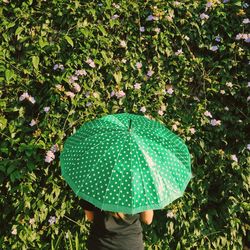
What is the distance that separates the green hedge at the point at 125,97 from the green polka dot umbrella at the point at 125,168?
1.14 metres

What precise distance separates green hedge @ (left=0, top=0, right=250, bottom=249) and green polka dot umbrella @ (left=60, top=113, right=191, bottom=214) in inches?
45.0

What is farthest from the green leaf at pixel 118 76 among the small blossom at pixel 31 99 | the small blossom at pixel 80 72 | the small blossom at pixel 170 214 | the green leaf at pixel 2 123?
the small blossom at pixel 170 214

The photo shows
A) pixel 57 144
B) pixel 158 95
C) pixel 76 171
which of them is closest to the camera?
pixel 76 171

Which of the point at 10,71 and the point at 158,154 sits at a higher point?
the point at 158,154

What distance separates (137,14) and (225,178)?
5.55 ft

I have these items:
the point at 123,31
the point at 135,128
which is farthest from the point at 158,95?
the point at 135,128

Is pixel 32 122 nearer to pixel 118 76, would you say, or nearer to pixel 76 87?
pixel 76 87

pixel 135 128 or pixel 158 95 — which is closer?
pixel 135 128

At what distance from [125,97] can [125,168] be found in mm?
1618

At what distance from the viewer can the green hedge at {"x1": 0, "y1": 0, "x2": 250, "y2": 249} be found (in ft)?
10.2

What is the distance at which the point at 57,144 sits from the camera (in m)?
3.10

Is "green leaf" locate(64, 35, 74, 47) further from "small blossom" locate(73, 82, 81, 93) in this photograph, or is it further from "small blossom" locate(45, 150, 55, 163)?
"small blossom" locate(45, 150, 55, 163)

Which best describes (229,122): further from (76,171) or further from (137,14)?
(76,171)

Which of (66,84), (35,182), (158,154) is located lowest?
(35,182)
